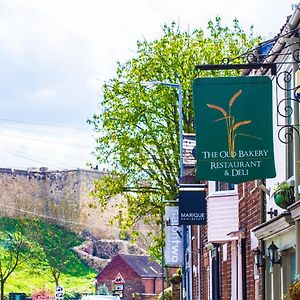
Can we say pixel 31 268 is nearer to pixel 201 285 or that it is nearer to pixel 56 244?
pixel 56 244

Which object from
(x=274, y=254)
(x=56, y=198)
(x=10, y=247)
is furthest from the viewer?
(x=56, y=198)

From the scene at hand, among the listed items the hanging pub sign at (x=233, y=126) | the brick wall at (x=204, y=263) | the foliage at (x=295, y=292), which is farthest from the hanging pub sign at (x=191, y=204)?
the foliage at (x=295, y=292)

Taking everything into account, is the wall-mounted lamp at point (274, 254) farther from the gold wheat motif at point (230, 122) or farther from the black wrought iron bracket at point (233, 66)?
the gold wheat motif at point (230, 122)

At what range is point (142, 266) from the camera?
112375 millimetres

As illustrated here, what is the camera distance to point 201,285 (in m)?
40.9

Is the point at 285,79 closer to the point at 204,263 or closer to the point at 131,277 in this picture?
the point at 204,263

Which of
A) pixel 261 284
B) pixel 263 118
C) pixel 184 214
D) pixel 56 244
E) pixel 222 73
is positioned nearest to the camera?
pixel 263 118

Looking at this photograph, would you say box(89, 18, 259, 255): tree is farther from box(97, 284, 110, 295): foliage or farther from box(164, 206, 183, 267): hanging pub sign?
box(97, 284, 110, 295): foliage

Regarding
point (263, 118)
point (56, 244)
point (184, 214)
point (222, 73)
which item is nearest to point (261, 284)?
point (263, 118)

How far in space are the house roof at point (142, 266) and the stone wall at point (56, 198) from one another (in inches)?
806

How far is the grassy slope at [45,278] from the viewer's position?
119463mm

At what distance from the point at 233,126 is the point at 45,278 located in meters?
105

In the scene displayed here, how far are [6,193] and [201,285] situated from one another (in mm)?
96013

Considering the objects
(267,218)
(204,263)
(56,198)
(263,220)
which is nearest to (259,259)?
(263,220)
